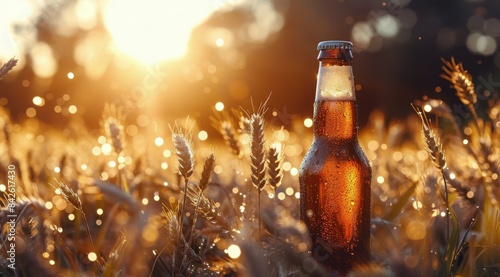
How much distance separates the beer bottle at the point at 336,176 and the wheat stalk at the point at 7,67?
1372 millimetres

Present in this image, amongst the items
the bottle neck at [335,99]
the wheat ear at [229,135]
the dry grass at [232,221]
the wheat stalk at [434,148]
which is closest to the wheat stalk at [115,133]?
the dry grass at [232,221]

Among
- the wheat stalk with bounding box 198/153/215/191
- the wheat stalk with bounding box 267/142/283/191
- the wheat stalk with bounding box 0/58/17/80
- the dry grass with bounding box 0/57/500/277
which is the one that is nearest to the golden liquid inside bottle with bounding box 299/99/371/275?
the dry grass with bounding box 0/57/500/277

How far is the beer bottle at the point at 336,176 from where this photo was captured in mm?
2688

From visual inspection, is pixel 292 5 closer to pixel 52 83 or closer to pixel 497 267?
pixel 52 83

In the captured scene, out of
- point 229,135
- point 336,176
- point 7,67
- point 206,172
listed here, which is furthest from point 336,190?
point 7,67

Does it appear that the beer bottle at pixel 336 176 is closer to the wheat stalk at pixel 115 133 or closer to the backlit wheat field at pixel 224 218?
the backlit wheat field at pixel 224 218

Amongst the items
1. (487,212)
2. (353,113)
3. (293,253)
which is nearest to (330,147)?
(353,113)

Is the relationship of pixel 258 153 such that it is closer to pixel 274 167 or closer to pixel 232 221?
pixel 274 167

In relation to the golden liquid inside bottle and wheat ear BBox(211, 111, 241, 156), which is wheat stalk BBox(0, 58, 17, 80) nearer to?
wheat ear BBox(211, 111, 241, 156)

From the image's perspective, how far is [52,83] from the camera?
85.6ft

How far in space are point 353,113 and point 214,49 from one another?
2366cm

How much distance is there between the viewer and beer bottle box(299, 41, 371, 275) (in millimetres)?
2688

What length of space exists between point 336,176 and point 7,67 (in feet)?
4.80

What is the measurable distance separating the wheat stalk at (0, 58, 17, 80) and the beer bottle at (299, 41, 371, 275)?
4.50 ft
